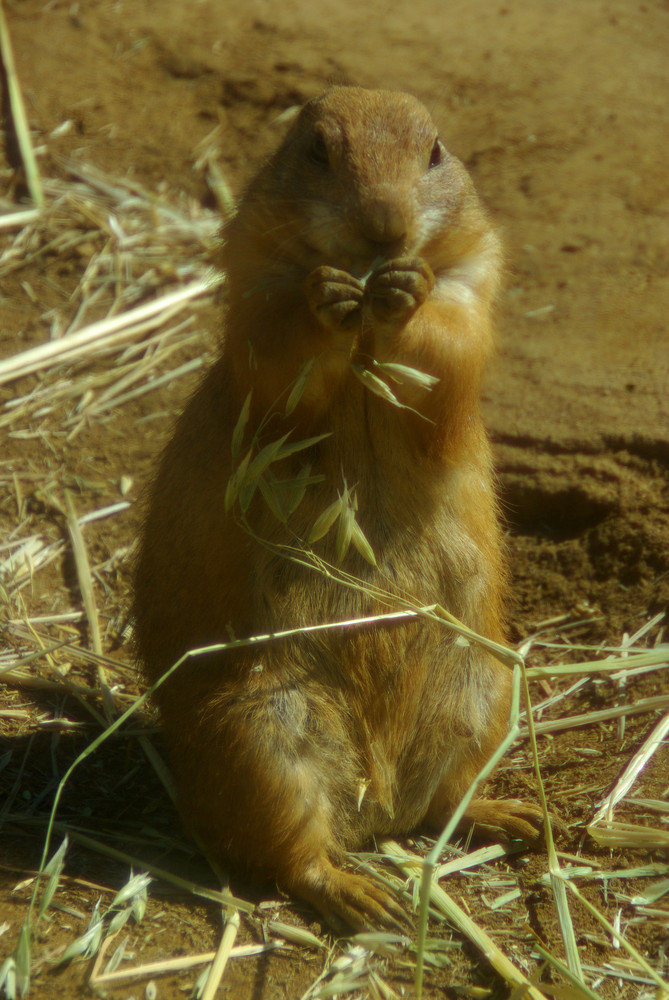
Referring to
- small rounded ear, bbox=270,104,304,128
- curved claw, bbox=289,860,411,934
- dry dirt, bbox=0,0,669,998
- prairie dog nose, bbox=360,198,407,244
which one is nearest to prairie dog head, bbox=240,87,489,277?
prairie dog nose, bbox=360,198,407,244

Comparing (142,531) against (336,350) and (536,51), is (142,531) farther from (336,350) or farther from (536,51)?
(536,51)

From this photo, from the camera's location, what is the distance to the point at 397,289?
11.6ft

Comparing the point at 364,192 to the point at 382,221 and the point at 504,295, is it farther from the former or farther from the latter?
the point at 504,295

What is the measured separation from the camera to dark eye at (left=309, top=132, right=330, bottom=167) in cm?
403

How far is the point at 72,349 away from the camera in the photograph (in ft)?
23.2

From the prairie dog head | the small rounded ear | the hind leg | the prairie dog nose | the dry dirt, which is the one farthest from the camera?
the small rounded ear

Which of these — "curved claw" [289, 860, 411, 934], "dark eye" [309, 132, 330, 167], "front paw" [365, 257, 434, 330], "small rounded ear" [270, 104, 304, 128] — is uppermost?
"dark eye" [309, 132, 330, 167]

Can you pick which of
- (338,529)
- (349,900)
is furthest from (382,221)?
(349,900)

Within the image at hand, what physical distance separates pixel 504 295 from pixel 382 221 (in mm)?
3693

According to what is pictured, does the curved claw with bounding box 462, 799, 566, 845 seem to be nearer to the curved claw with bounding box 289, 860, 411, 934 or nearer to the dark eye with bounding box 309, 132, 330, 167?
the curved claw with bounding box 289, 860, 411, 934

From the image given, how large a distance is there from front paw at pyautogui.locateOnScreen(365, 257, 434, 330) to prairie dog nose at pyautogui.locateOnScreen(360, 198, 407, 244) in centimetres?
12

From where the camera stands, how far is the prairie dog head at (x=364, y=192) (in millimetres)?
3748

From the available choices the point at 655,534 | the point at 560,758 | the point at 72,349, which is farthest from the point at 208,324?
the point at 560,758

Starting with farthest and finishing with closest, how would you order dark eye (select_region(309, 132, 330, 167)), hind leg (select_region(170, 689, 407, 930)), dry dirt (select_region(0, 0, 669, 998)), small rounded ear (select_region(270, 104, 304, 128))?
small rounded ear (select_region(270, 104, 304, 128)), dry dirt (select_region(0, 0, 669, 998)), dark eye (select_region(309, 132, 330, 167)), hind leg (select_region(170, 689, 407, 930))
